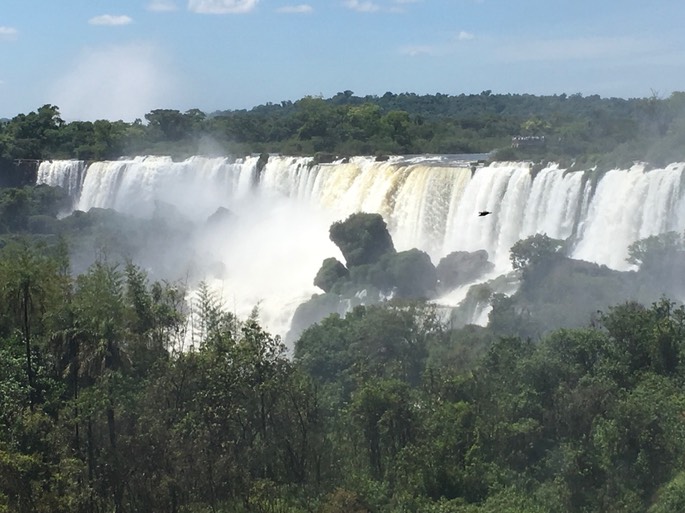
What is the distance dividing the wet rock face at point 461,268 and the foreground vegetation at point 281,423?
1156cm

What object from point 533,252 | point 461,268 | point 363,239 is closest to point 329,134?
point 363,239

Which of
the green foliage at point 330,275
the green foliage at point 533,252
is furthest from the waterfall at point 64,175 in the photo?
the green foliage at point 533,252

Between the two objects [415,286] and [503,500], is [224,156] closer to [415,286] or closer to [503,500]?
[415,286]

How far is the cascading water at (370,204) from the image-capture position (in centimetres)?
2772

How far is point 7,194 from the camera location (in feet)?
149

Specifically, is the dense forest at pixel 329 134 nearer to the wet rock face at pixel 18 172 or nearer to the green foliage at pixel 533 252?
the wet rock face at pixel 18 172

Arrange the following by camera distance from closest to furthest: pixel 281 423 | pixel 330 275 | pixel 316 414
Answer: pixel 281 423
pixel 316 414
pixel 330 275

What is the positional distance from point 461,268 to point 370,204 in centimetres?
756

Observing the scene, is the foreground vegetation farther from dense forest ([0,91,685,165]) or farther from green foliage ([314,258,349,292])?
dense forest ([0,91,685,165])

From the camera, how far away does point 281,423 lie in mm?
14656

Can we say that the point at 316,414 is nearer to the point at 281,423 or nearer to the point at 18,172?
the point at 281,423

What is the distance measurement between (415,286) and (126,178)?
897 inches

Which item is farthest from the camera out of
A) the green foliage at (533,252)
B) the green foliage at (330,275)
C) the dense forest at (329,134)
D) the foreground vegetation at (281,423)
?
the dense forest at (329,134)

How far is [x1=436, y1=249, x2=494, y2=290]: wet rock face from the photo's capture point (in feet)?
95.0
